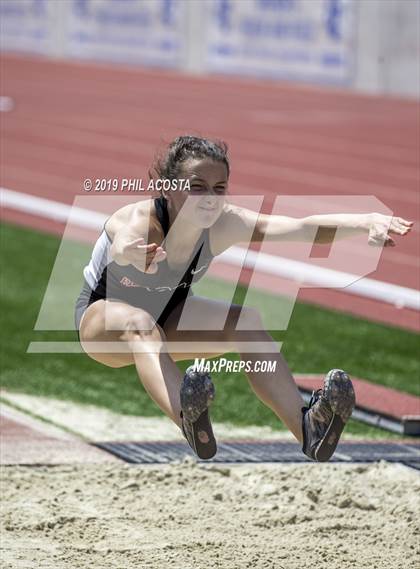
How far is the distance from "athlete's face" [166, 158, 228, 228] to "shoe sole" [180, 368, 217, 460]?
66 centimetres

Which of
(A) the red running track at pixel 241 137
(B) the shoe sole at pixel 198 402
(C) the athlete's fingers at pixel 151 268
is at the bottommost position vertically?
(B) the shoe sole at pixel 198 402

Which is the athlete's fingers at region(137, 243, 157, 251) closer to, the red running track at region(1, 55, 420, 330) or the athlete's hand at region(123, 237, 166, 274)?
the athlete's hand at region(123, 237, 166, 274)

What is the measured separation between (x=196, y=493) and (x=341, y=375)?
1636 millimetres

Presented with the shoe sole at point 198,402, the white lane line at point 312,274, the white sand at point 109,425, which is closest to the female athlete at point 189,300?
the shoe sole at point 198,402

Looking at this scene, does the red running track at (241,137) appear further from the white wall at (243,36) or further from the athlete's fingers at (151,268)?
the athlete's fingers at (151,268)

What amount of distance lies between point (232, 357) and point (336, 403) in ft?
12.9

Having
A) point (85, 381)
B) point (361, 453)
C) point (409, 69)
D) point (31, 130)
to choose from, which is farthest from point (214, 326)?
point (409, 69)

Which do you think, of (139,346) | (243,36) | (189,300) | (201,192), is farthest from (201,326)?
(243,36)

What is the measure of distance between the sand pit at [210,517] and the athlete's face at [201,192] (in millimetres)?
1331

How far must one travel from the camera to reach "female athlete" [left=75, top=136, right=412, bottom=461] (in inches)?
172

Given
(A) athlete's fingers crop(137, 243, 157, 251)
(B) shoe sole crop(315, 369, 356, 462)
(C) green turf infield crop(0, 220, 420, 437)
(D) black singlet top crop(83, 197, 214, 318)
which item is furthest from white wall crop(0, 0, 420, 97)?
(A) athlete's fingers crop(137, 243, 157, 251)

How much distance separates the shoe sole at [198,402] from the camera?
13.8 ft

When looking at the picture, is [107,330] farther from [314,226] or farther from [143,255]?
[314,226]

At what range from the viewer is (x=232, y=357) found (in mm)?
8289
